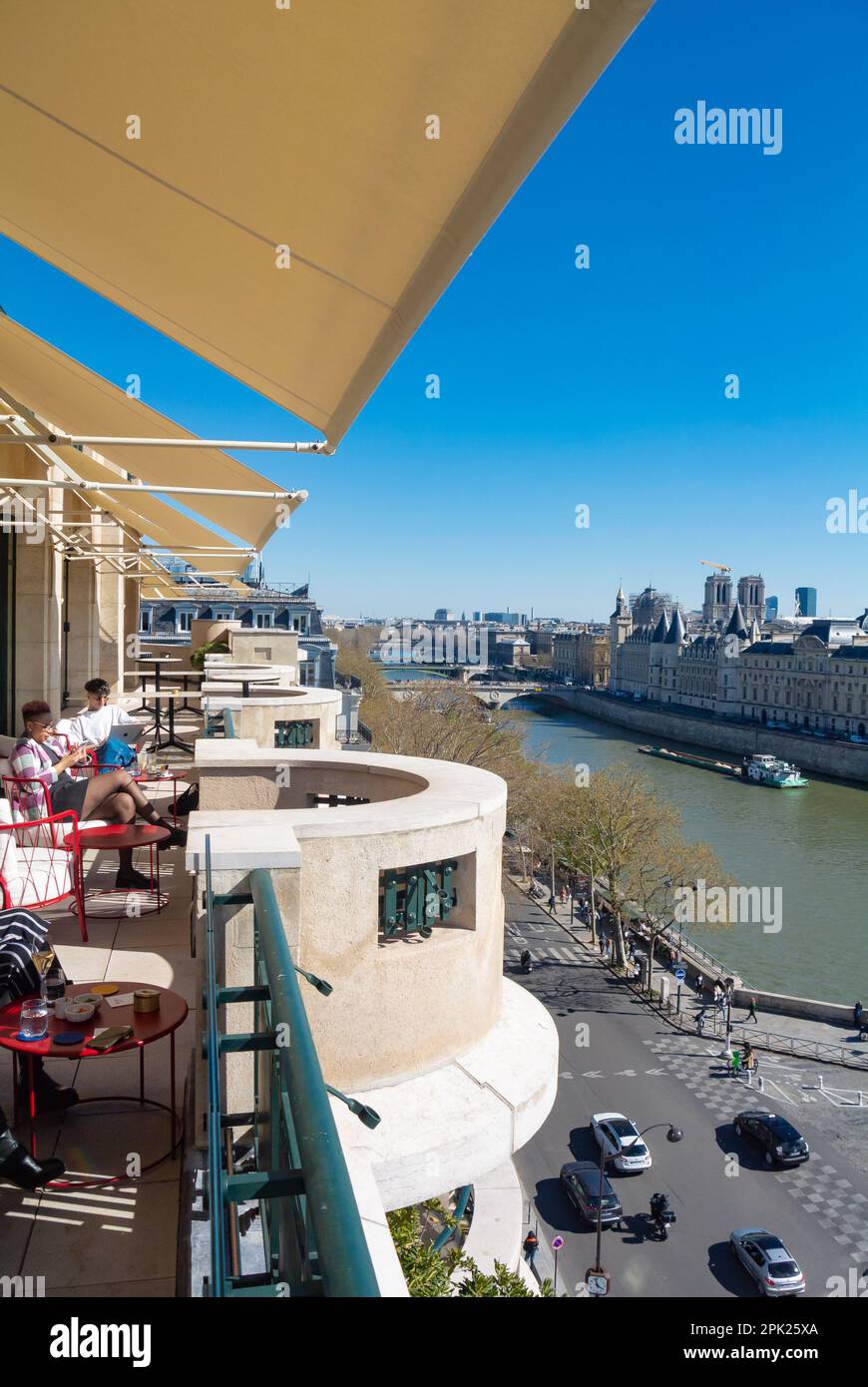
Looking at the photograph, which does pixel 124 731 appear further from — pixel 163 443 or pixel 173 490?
pixel 163 443

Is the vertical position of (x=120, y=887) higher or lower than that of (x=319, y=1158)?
lower

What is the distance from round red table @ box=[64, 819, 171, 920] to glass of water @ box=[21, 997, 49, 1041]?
2.27 metres

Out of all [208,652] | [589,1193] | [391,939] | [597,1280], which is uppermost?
[208,652]

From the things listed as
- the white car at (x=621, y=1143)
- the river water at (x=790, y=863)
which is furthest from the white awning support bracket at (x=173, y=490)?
the river water at (x=790, y=863)

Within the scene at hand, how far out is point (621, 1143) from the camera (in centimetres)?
1972

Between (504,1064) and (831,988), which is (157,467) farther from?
(831,988)

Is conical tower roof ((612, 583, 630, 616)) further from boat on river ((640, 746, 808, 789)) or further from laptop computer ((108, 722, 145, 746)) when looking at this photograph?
laptop computer ((108, 722, 145, 746))

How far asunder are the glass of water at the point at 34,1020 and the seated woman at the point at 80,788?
9.47 feet

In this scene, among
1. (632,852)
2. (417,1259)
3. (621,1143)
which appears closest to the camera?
(417,1259)

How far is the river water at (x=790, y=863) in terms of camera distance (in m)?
29.5

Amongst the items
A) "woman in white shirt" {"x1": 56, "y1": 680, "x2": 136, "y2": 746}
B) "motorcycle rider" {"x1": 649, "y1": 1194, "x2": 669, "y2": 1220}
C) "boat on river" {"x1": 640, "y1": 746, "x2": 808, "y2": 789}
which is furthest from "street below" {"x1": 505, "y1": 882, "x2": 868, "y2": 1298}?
"boat on river" {"x1": 640, "y1": 746, "x2": 808, "y2": 789}

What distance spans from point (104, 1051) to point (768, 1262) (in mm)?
16647

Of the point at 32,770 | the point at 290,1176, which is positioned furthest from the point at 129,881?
the point at 290,1176
